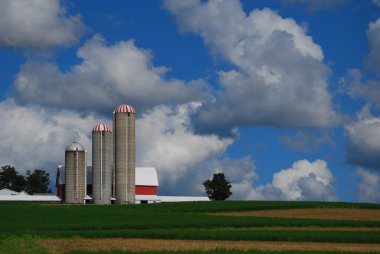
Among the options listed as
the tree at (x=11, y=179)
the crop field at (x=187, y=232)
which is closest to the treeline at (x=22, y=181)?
the tree at (x=11, y=179)

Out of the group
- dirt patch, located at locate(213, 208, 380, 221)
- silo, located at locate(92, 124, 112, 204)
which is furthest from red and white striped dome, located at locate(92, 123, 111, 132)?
dirt patch, located at locate(213, 208, 380, 221)

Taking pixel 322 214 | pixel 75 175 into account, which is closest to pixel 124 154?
pixel 75 175

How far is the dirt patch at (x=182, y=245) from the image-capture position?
40875 millimetres

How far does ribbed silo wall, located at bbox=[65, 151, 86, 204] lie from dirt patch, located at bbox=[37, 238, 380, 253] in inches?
2970

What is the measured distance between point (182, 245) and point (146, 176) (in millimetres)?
88326

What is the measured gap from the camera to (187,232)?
51.0 meters

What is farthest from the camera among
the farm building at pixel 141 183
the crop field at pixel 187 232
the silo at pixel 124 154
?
the farm building at pixel 141 183

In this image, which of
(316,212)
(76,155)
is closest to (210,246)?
(316,212)

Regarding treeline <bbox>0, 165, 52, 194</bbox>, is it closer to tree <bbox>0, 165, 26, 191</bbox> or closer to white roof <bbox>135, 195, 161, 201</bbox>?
tree <bbox>0, 165, 26, 191</bbox>

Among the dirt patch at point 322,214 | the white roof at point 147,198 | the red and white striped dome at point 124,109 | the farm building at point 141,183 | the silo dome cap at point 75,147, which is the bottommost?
the dirt patch at point 322,214

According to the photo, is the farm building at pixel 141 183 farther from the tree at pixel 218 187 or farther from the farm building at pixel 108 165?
the tree at pixel 218 187

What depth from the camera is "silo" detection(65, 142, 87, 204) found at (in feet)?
401

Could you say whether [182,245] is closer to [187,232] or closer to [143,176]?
[187,232]

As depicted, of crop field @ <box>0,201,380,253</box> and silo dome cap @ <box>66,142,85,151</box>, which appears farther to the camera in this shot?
silo dome cap @ <box>66,142,85,151</box>
